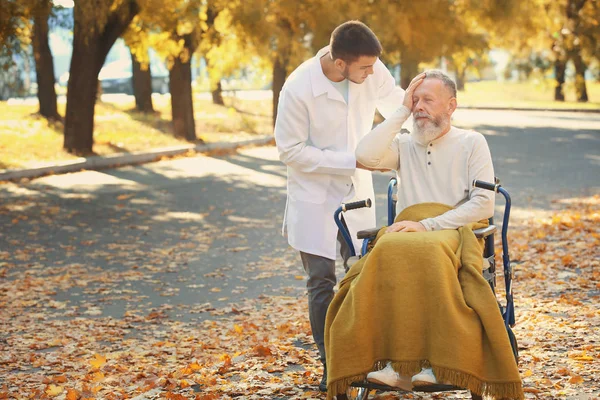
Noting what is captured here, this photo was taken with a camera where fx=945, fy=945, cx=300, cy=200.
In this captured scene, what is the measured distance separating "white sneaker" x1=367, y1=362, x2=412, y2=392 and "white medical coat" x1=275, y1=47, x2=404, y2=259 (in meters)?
1.30

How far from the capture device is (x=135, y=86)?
3222cm

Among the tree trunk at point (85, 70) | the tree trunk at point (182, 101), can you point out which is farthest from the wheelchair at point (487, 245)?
the tree trunk at point (182, 101)

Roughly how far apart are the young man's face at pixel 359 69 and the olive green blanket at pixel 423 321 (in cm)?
126

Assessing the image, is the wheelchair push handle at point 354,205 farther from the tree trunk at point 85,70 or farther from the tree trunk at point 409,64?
the tree trunk at point 409,64

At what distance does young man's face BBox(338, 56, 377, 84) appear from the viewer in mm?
5324

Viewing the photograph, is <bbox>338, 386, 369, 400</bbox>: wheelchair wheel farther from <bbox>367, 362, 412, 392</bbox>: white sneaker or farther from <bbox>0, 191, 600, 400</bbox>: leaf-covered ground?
<bbox>367, 362, 412, 392</bbox>: white sneaker

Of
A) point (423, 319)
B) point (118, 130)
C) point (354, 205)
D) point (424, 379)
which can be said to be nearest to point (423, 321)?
point (423, 319)

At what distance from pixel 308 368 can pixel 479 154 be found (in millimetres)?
1870

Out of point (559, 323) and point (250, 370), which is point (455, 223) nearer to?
point (250, 370)

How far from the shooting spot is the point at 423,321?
4398 millimetres

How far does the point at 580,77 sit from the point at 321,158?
3936cm

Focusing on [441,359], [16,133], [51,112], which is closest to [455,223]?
[441,359]

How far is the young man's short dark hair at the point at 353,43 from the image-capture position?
5.23 m

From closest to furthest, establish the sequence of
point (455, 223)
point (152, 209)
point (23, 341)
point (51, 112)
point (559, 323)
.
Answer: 1. point (455, 223)
2. point (559, 323)
3. point (23, 341)
4. point (152, 209)
5. point (51, 112)
